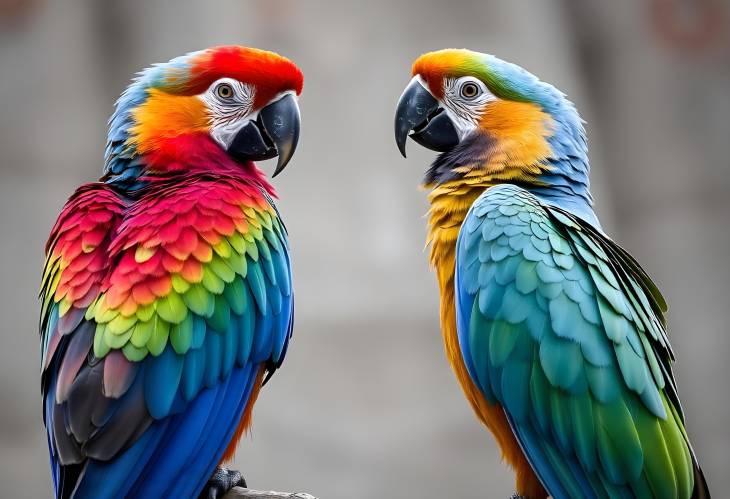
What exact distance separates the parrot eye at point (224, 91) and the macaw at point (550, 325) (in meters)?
0.59

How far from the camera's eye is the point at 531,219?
197 cm

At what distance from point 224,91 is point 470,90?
2.15 ft

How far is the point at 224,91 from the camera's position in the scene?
2.22 metres

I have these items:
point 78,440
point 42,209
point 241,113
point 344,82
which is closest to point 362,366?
point 344,82

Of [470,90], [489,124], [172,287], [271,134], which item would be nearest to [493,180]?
[489,124]

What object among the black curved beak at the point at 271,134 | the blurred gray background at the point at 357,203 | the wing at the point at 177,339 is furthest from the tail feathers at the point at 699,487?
the blurred gray background at the point at 357,203

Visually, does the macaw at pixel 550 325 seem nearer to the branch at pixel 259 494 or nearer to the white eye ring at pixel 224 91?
the branch at pixel 259 494

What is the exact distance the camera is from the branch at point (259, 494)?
5.87ft

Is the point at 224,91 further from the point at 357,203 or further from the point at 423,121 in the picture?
the point at 357,203

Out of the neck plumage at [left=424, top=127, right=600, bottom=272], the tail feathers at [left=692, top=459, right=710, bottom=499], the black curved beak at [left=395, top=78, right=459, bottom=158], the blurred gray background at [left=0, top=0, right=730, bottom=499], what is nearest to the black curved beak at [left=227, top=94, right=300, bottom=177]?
the black curved beak at [left=395, top=78, right=459, bottom=158]

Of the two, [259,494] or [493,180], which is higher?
[493,180]

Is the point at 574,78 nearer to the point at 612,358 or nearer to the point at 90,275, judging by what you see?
the point at 612,358

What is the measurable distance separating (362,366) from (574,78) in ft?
7.03

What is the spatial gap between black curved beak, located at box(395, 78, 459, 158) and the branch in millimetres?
960
